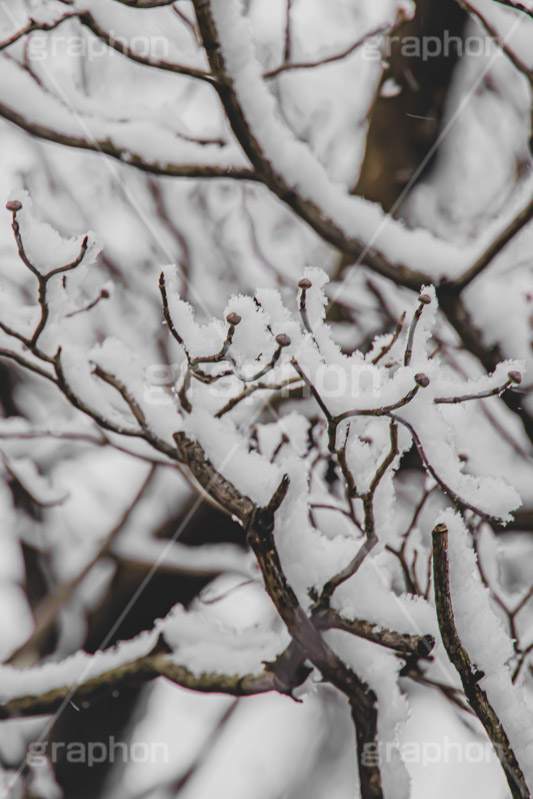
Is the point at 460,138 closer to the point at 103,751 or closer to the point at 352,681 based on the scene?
the point at 352,681

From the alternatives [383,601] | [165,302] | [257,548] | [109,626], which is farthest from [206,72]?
[109,626]

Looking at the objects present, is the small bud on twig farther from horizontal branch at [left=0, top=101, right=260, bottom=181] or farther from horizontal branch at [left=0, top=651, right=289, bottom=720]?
horizontal branch at [left=0, top=101, right=260, bottom=181]

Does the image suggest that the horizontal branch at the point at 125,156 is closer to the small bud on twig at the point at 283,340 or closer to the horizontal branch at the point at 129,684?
the small bud on twig at the point at 283,340

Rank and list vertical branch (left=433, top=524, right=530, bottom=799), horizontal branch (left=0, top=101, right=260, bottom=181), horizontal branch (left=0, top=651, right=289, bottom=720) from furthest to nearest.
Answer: horizontal branch (left=0, top=101, right=260, bottom=181), horizontal branch (left=0, top=651, right=289, bottom=720), vertical branch (left=433, top=524, right=530, bottom=799)

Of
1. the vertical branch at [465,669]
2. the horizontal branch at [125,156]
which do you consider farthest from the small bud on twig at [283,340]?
the horizontal branch at [125,156]

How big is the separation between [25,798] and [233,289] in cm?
308

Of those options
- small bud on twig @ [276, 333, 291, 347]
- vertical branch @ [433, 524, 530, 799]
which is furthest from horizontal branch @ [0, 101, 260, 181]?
vertical branch @ [433, 524, 530, 799]

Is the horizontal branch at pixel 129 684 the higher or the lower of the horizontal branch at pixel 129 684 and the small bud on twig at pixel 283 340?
the lower

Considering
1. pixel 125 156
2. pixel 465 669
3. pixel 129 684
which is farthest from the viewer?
pixel 125 156

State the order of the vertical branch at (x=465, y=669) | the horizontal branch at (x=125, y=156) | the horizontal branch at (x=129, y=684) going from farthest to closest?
the horizontal branch at (x=125, y=156) → the horizontal branch at (x=129, y=684) → the vertical branch at (x=465, y=669)

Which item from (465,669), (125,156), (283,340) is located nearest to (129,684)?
(465,669)

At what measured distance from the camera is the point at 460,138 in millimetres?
3803

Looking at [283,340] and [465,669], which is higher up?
[283,340]

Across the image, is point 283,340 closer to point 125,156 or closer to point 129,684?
point 129,684
